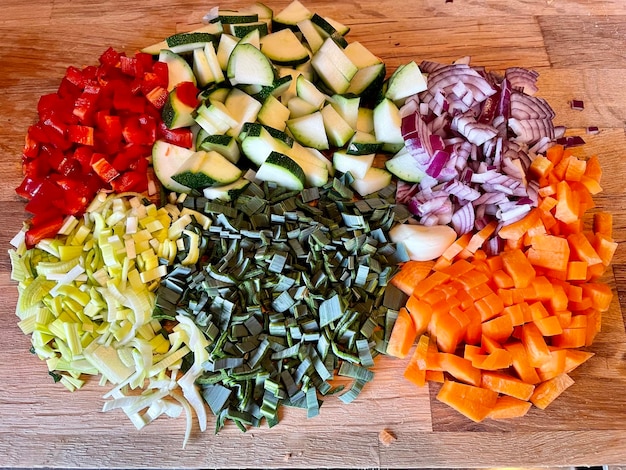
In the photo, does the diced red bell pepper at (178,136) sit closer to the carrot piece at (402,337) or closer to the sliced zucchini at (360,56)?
the sliced zucchini at (360,56)

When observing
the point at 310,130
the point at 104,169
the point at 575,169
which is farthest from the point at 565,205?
the point at 104,169

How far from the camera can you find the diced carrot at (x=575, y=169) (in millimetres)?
2607

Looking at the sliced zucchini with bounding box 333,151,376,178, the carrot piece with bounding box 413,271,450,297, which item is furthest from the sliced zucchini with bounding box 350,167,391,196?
the carrot piece with bounding box 413,271,450,297

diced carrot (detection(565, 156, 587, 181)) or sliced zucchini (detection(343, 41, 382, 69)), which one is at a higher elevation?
sliced zucchini (detection(343, 41, 382, 69))

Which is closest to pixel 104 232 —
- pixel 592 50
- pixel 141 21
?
pixel 141 21

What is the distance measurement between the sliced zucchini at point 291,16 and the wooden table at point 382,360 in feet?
0.81

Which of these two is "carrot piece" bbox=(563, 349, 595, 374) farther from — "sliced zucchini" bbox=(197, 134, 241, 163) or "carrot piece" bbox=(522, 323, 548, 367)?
"sliced zucchini" bbox=(197, 134, 241, 163)

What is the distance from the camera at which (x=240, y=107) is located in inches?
107

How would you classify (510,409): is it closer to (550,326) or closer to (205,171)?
(550,326)

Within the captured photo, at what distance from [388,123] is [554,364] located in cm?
125

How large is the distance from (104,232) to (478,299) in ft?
5.23

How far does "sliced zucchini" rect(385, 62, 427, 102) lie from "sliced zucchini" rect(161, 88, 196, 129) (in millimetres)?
942

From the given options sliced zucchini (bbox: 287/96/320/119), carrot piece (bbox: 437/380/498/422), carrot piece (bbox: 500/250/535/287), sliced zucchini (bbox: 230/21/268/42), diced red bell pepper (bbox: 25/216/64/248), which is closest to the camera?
carrot piece (bbox: 437/380/498/422)

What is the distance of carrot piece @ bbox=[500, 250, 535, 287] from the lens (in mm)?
2402
